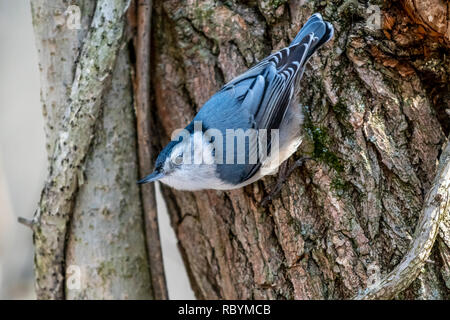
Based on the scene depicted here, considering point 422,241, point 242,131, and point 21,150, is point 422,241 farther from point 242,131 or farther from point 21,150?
point 21,150

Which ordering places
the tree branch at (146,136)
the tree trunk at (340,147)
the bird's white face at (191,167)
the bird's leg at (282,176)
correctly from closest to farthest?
the tree trunk at (340,147), the bird's leg at (282,176), the bird's white face at (191,167), the tree branch at (146,136)

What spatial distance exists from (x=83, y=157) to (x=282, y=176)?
0.89m

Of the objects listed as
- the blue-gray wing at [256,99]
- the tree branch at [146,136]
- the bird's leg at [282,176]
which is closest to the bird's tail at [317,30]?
the blue-gray wing at [256,99]

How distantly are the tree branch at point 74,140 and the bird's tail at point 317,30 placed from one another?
2.76ft

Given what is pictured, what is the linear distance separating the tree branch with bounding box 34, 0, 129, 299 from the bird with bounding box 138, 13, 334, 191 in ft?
1.10

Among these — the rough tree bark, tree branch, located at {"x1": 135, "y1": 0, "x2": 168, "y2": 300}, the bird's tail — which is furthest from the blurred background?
the bird's tail

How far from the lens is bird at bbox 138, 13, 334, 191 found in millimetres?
2244

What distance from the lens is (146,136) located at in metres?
2.47

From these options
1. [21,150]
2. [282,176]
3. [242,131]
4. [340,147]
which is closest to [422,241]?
[340,147]

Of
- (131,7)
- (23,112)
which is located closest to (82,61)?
(131,7)

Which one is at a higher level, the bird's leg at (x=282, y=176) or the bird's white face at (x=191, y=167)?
the bird's white face at (x=191, y=167)

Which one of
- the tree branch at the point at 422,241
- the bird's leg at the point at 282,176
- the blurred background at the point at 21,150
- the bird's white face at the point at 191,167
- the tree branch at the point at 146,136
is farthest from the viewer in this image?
the blurred background at the point at 21,150

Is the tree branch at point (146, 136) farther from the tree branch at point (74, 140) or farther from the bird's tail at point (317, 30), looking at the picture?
the bird's tail at point (317, 30)

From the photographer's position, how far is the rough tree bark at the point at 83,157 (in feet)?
7.55
